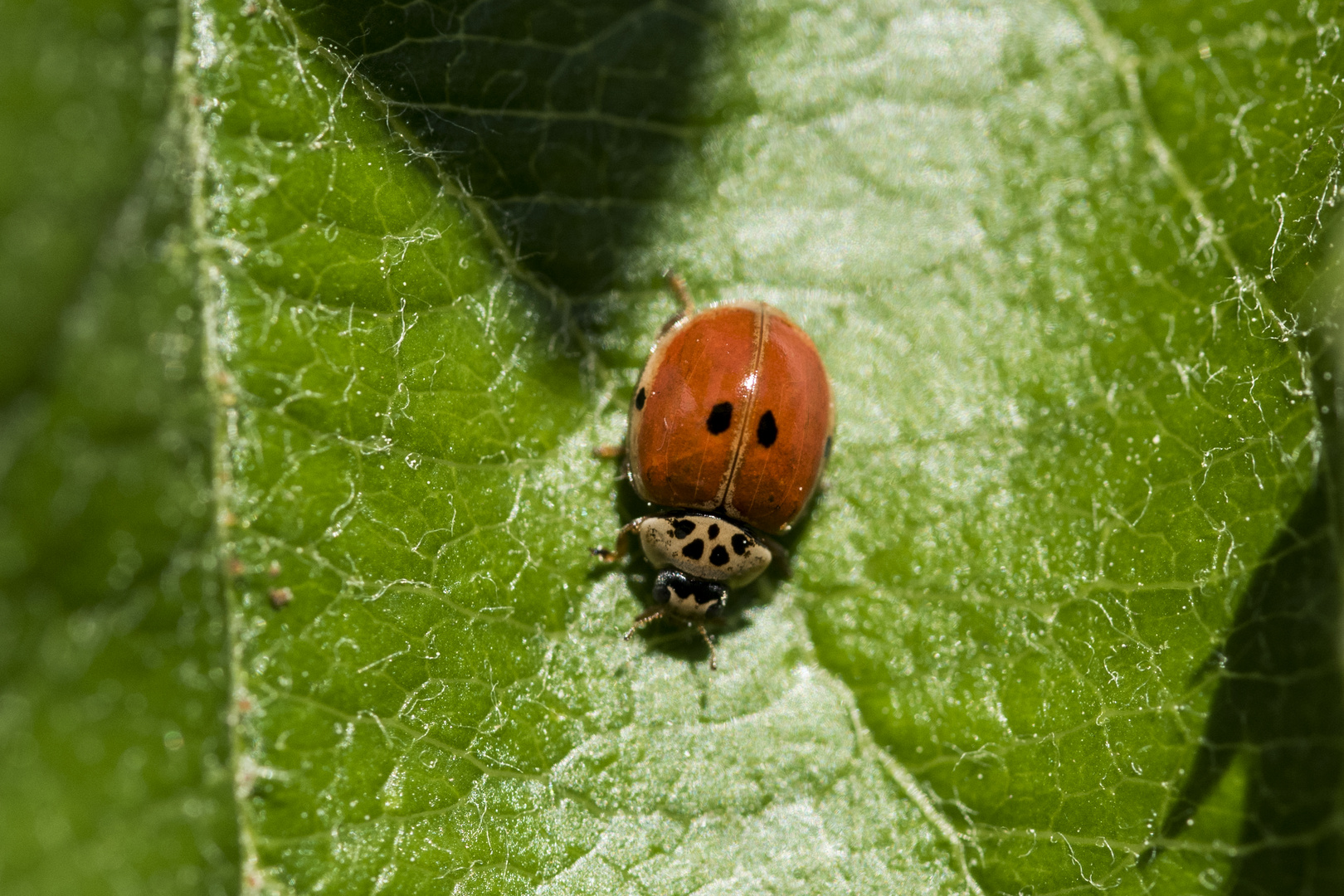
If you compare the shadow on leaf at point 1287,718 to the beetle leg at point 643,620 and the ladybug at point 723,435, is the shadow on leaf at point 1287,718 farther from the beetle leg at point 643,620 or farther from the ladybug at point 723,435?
the beetle leg at point 643,620

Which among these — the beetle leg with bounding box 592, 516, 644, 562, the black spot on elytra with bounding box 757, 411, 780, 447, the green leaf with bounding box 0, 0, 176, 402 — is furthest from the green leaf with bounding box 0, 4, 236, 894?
the black spot on elytra with bounding box 757, 411, 780, 447

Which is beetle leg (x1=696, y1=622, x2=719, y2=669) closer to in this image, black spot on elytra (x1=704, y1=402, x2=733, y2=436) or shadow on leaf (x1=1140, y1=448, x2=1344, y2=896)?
black spot on elytra (x1=704, y1=402, x2=733, y2=436)

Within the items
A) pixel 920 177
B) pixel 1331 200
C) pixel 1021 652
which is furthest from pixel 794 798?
pixel 1331 200

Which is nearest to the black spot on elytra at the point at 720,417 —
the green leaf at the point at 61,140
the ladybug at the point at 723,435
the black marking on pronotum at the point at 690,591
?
the ladybug at the point at 723,435

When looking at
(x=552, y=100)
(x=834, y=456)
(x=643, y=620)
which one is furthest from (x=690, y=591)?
(x=552, y=100)

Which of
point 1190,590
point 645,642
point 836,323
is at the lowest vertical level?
point 645,642

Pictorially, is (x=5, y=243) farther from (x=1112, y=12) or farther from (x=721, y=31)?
(x=1112, y=12)

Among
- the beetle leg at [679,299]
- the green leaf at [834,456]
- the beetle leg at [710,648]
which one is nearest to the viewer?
the green leaf at [834,456]
